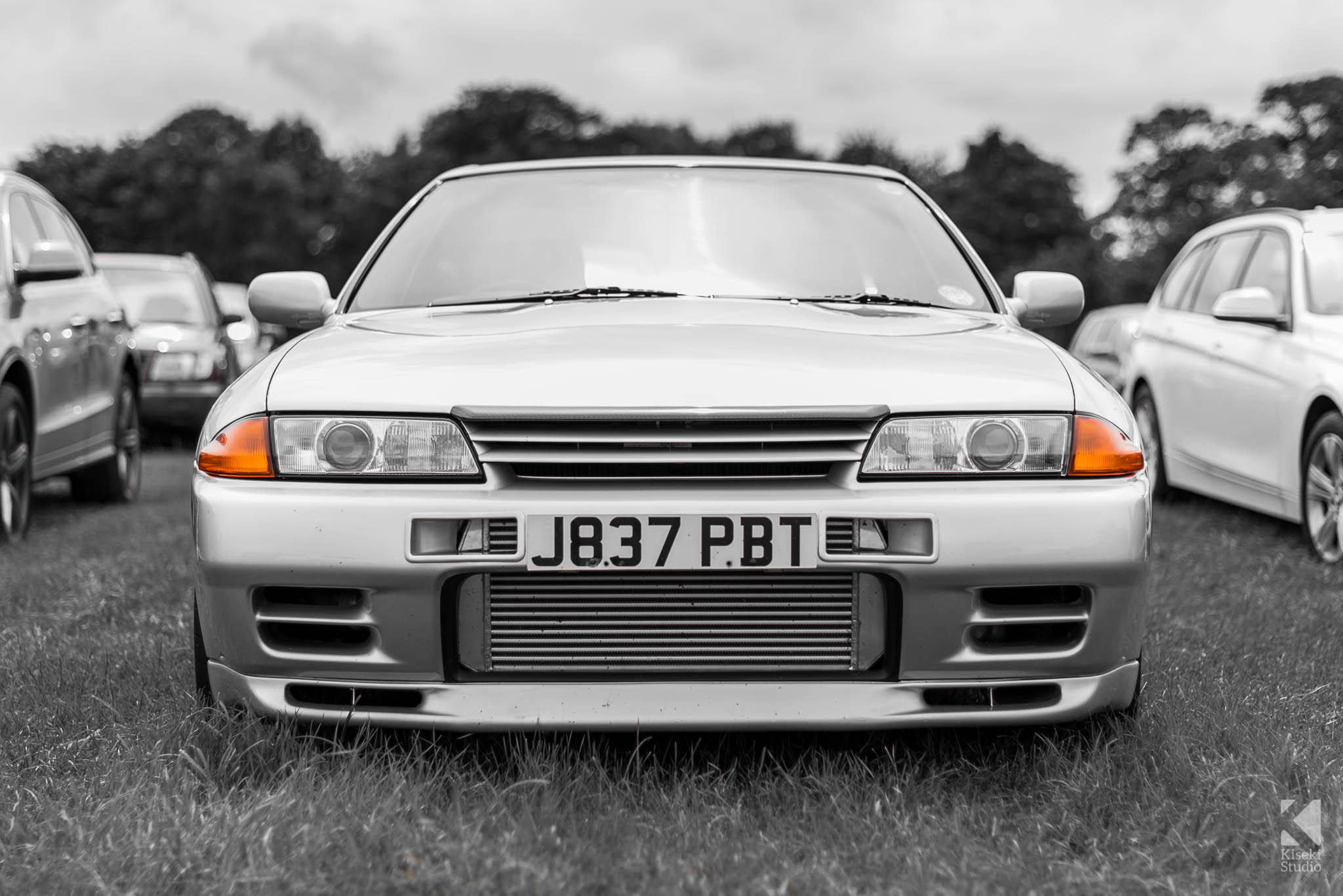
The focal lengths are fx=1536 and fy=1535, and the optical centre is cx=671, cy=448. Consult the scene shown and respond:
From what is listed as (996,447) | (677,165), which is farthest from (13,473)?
(996,447)

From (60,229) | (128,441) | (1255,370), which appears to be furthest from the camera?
(128,441)

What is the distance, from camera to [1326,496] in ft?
20.1

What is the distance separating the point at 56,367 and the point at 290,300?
368 cm

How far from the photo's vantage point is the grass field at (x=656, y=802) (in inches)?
97.1

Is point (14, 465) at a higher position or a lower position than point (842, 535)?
lower

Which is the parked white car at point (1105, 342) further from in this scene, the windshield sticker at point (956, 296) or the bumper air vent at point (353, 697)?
the bumper air vent at point (353, 697)

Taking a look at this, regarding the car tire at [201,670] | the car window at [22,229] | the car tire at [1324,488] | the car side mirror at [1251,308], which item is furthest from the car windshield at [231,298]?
the car tire at [201,670]

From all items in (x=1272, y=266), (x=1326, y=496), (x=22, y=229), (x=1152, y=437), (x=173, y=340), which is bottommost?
(x=173, y=340)

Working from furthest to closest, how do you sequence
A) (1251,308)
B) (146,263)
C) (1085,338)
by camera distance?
(1085,338) < (146,263) < (1251,308)

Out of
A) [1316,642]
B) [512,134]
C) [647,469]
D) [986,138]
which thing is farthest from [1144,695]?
[986,138]

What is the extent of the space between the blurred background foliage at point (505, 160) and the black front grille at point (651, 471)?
46.3 meters

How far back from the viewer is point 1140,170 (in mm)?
51656

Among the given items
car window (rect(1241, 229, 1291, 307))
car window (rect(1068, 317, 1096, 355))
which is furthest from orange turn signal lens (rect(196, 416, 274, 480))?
car window (rect(1068, 317, 1096, 355))
